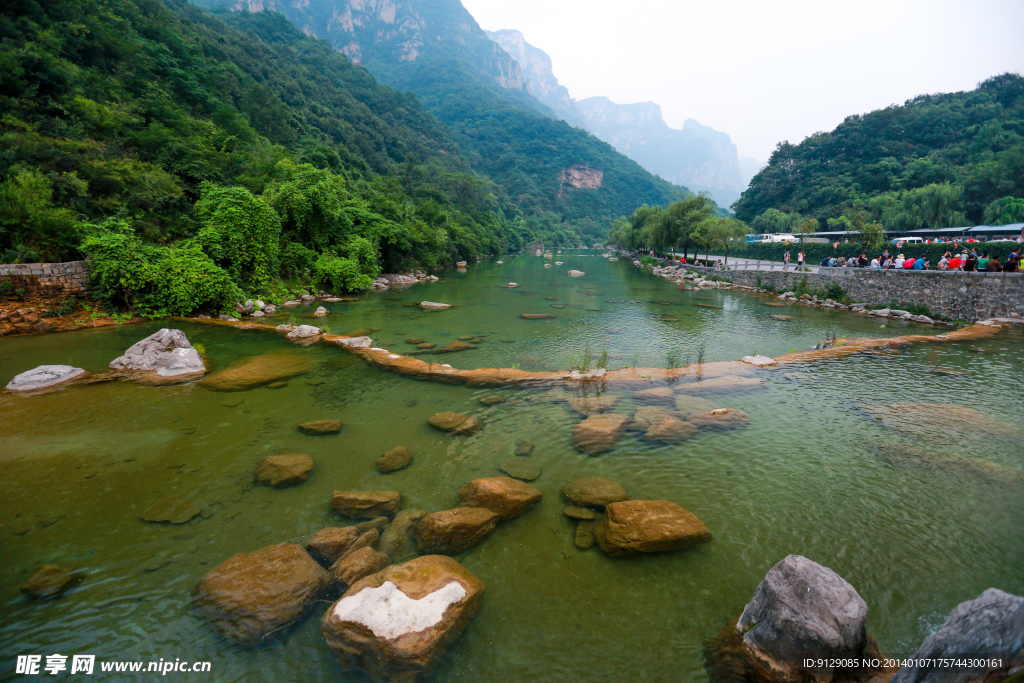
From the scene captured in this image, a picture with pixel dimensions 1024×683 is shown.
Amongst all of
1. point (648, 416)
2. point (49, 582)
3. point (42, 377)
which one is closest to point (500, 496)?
point (648, 416)

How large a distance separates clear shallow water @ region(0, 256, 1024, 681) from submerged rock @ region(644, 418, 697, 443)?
0.23m

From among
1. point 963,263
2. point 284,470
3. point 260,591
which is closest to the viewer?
point 260,591

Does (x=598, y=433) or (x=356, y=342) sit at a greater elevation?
(x=356, y=342)

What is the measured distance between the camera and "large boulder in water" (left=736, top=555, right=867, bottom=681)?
3.22 meters

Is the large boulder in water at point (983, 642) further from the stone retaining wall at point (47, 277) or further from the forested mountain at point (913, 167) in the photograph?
the forested mountain at point (913, 167)

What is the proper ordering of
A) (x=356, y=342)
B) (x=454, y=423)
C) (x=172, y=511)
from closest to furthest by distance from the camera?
1. (x=172, y=511)
2. (x=454, y=423)
3. (x=356, y=342)

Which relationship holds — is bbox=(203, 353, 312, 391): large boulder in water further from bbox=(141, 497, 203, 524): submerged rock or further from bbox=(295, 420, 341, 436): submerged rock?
bbox=(141, 497, 203, 524): submerged rock

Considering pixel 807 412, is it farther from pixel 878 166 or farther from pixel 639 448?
pixel 878 166

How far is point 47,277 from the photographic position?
1548 cm

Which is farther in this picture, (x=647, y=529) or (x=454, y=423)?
(x=454, y=423)

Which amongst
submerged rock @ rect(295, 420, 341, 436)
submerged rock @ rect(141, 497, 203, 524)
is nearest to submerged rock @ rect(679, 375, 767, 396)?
submerged rock @ rect(295, 420, 341, 436)

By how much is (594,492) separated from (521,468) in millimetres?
1335

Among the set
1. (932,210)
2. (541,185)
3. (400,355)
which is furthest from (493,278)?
(541,185)

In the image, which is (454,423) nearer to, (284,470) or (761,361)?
(284,470)
